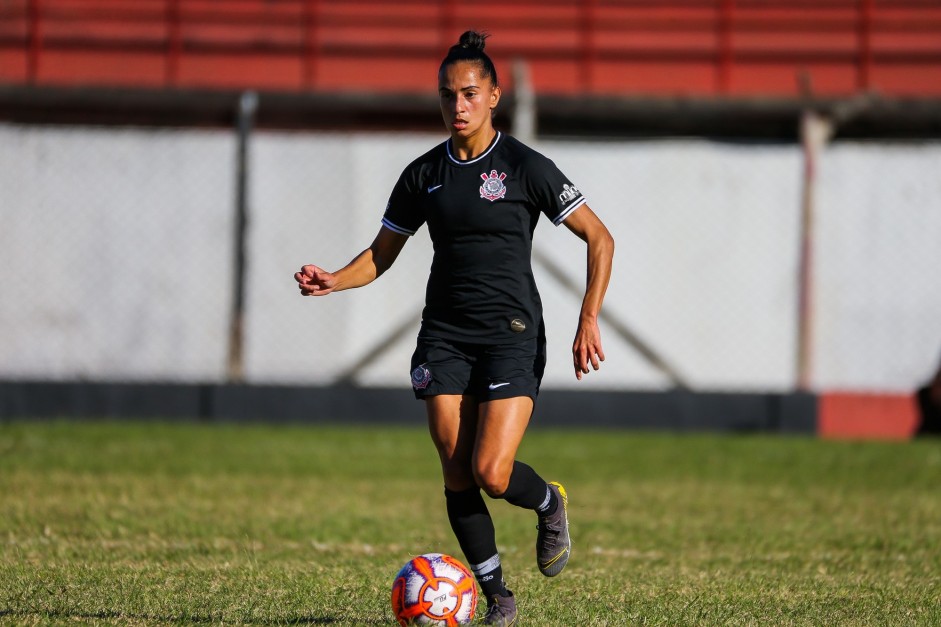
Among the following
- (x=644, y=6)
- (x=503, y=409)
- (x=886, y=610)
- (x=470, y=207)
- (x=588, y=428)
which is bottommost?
(x=588, y=428)

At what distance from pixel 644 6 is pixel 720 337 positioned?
5160mm

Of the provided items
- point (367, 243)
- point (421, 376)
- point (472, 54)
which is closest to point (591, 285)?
point (421, 376)

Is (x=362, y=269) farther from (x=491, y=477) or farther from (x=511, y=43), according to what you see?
(x=511, y=43)

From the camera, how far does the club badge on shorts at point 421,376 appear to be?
198 inches

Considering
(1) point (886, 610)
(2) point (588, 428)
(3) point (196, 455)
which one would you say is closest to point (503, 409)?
(1) point (886, 610)

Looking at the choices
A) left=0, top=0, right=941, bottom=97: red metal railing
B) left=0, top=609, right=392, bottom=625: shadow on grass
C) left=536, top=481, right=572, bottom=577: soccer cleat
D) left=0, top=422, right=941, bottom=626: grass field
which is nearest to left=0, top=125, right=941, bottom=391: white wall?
left=0, top=422, right=941, bottom=626: grass field

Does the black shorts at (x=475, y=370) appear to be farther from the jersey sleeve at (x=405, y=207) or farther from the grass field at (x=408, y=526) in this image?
the grass field at (x=408, y=526)

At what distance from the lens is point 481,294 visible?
5.04m

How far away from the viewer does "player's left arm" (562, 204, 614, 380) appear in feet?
16.1

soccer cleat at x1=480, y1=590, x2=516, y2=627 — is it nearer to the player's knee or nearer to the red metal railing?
the player's knee

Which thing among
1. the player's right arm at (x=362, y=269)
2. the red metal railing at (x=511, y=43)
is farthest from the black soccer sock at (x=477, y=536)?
the red metal railing at (x=511, y=43)

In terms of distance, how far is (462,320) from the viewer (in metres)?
5.07

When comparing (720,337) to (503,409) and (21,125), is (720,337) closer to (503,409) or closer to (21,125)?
(21,125)

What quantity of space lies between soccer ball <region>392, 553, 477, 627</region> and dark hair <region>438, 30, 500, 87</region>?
173cm
